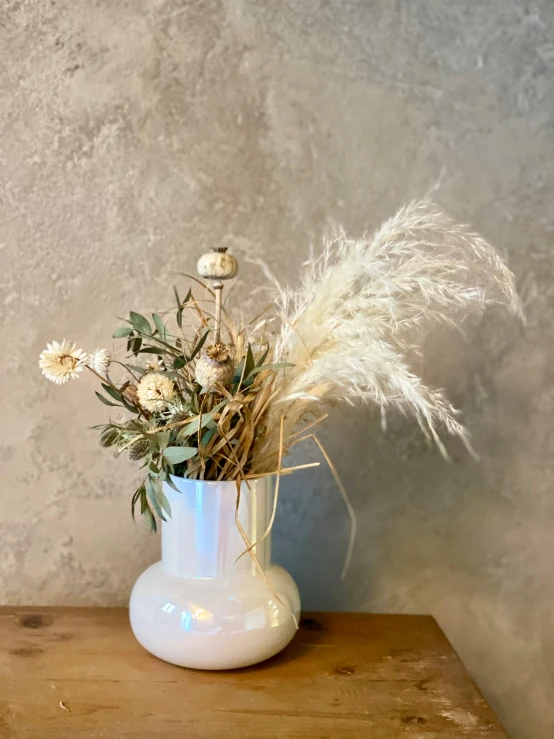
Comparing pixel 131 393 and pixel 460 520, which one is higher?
pixel 131 393

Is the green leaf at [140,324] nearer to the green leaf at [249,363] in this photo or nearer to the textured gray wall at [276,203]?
the green leaf at [249,363]

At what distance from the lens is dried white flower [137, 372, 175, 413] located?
26.3 inches

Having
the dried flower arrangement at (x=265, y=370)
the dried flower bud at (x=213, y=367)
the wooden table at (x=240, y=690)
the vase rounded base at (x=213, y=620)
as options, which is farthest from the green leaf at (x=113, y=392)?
the wooden table at (x=240, y=690)

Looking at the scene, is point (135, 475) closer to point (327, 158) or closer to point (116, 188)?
point (116, 188)

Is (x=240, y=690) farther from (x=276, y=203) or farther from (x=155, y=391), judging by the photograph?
(x=276, y=203)

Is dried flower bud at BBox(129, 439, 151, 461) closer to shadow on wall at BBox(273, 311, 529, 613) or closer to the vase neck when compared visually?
the vase neck

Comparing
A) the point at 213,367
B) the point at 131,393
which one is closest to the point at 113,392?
the point at 131,393

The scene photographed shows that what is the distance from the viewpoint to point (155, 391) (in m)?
0.67

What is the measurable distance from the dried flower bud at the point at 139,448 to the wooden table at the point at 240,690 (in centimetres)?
27

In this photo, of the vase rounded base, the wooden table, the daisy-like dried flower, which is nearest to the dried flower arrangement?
the daisy-like dried flower

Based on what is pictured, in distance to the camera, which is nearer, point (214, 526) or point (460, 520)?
point (214, 526)

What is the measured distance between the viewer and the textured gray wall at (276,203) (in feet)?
3.02

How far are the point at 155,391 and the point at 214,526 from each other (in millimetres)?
180

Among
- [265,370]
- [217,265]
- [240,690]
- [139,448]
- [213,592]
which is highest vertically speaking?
[217,265]
